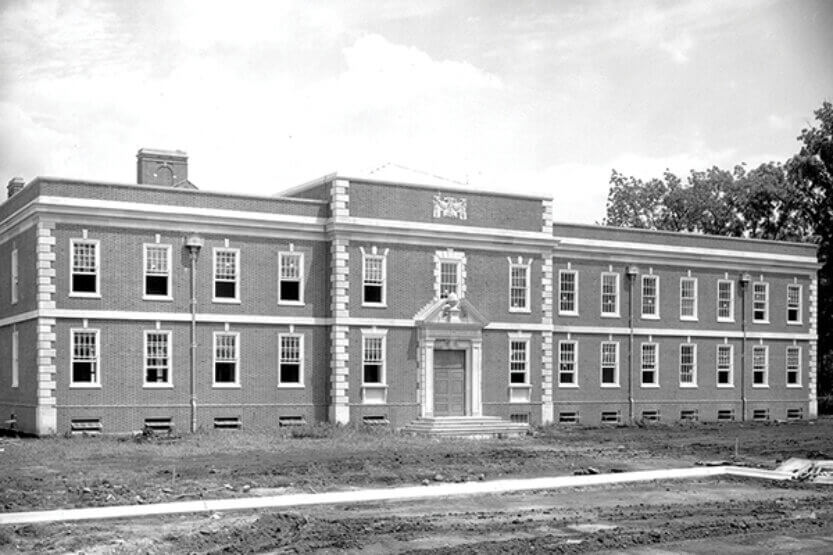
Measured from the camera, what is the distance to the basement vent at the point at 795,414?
169 feet

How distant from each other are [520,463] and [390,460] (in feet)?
10.9

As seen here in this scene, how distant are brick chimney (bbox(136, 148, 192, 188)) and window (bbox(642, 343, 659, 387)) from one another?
2078 cm

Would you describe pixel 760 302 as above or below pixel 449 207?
below

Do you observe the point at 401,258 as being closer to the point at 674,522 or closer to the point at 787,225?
the point at 674,522

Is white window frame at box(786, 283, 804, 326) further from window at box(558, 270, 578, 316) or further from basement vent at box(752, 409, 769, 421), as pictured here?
window at box(558, 270, 578, 316)

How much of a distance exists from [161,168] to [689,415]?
2519cm

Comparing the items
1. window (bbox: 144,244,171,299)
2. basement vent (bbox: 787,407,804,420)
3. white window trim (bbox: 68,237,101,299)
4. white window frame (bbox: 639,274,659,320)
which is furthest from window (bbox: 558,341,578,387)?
white window trim (bbox: 68,237,101,299)

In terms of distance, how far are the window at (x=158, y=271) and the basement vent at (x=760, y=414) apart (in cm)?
2836

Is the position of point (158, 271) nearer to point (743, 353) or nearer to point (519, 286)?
point (519, 286)

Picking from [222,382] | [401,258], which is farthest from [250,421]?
[401,258]

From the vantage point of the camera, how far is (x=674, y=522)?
59.9ft

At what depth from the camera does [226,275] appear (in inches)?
1481

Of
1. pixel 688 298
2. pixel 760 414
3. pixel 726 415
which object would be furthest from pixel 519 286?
pixel 760 414

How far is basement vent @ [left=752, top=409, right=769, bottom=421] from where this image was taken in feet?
165
